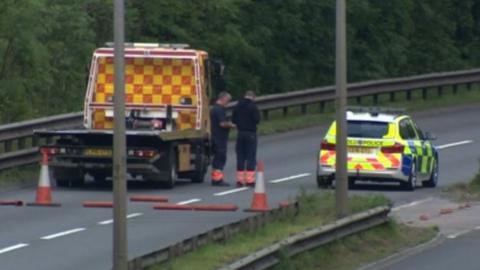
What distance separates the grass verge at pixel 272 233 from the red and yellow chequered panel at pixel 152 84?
655 cm

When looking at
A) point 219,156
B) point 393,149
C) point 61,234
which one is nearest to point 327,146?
point 393,149

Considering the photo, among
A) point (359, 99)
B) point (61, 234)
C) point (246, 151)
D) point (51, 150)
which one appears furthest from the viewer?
point (359, 99)

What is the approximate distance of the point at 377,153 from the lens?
28766 mm

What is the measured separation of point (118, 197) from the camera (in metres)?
15.2

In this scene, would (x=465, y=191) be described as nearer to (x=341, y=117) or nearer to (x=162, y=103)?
(x=162, y=103)

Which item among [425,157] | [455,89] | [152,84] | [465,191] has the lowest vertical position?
[465,191]

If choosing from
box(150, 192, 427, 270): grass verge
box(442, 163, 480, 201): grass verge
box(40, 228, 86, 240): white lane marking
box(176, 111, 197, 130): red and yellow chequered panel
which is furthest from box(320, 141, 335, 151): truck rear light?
box(40, 228, 86, 240): white lane marking

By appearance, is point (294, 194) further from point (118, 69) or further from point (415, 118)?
point (415, 118)

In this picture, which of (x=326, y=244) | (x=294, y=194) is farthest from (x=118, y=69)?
(x=294, y=194)

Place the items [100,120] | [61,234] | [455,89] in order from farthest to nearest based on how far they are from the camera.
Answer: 1. [455,89]
2. [100,120]
3. [61,234]

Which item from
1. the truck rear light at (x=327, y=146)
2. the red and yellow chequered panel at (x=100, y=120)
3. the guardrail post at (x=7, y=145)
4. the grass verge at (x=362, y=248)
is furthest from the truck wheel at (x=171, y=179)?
the grass verge at (x=362, y=248)

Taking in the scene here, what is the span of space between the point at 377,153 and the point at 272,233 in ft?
31.2

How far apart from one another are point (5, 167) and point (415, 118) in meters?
16.0

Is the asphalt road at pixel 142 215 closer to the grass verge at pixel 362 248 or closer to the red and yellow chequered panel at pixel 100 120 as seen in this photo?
the red and yellow chequered panel at pixel 100 120
